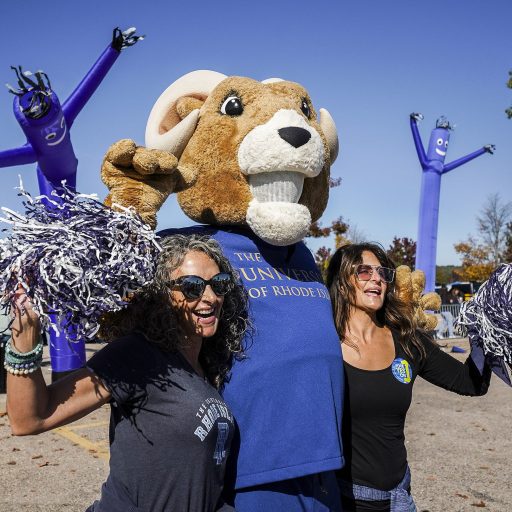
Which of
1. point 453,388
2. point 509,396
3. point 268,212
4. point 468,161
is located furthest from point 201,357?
point 468,161

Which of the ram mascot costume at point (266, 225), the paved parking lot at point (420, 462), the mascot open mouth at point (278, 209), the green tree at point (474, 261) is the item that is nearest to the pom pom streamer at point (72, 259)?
the ram mascot costume at point (266, 225)

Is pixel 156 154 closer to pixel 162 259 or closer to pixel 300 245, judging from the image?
pixel 162 259

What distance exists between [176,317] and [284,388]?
0.51m

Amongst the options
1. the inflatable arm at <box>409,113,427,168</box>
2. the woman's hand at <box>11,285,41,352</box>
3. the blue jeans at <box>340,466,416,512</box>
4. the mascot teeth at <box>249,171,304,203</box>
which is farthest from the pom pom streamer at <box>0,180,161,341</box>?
the inflatable arm at <box>409,113,427,168</box>

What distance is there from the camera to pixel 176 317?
201cm

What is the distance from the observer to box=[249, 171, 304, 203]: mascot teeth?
8.46 feet

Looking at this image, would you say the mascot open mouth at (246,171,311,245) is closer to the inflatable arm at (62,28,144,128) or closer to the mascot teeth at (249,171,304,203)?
the mascot teeth at (249,171,304,203)

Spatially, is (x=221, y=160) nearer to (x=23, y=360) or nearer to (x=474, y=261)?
(x=23, y=360)

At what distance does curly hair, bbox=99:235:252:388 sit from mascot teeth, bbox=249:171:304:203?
0.50m

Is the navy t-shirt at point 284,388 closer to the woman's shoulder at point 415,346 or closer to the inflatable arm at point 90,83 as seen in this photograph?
the woman's shoulder at point 415,346

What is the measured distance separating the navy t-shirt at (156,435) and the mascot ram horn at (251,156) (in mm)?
843

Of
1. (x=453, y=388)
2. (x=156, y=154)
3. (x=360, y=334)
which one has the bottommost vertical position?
(x=453, y=388)

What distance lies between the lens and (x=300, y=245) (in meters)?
2.79

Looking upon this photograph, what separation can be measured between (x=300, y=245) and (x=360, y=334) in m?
0.50
